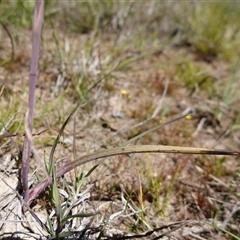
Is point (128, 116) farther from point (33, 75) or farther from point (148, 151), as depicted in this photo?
point (33, 75)

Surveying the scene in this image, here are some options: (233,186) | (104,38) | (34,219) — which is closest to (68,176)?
(34,219)

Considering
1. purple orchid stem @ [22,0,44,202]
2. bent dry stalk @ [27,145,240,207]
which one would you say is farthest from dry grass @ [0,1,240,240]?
bent dry stalk @ [27,145,240,207]

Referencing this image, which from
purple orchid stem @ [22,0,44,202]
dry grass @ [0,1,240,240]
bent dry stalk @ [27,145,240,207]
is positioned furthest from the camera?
dry grass @ [0,1,240,240]

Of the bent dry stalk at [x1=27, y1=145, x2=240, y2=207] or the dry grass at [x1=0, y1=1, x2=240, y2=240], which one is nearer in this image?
the bent dry stalk at [x1=27, y1=145, x2=240, y2=207]

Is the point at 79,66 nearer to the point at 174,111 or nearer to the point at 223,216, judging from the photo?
the point at 174,111

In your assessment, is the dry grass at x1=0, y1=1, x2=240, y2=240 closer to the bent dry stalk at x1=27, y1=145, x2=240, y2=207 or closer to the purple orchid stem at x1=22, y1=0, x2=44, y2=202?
the purple orchid stem at x1=22, y1=0, x2=44, y2=202

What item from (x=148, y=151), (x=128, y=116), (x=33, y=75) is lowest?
(x=128, y=116)

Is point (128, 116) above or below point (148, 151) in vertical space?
below

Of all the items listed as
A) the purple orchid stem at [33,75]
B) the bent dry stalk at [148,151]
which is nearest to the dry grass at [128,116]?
the purple orchid stem at [33,75]

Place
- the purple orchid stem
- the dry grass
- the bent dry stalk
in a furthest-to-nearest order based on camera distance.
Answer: the dry grass < the bent dry stalk < the purple orchid stem

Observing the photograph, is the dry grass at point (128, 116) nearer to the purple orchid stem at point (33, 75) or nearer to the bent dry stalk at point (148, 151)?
the purple orchid stem at point (33, 75)

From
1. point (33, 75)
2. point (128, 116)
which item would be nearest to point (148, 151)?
point (33, 75)
